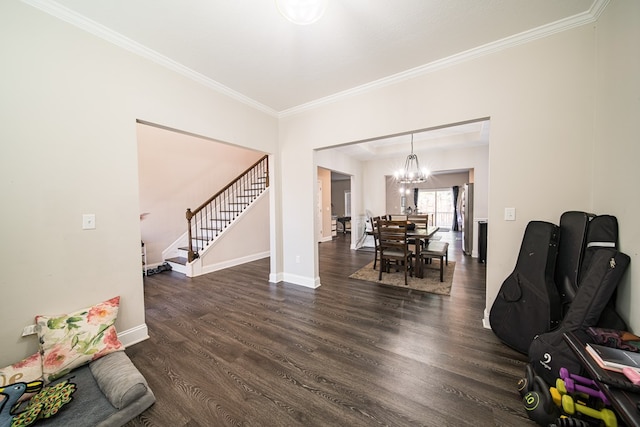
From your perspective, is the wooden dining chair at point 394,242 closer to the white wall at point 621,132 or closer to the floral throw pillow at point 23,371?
the white wall at point 621,132

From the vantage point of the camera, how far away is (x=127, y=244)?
212cm

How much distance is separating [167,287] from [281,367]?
9.18ft

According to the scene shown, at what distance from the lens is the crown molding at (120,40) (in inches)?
67.3

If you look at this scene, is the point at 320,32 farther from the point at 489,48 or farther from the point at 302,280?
the point at 302,280

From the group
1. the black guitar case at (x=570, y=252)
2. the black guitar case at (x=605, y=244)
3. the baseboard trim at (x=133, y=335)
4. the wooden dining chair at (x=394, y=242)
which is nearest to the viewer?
the black guitar case at (x=605, y=244)

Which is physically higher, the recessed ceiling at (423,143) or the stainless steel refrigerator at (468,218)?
the recessed ceiling at (423,143)

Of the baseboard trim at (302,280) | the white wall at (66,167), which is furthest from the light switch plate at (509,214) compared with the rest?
the white wall at (66,167)

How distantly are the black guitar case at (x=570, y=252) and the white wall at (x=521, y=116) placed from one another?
0.19 m

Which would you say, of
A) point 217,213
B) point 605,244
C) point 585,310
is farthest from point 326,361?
point 217,213

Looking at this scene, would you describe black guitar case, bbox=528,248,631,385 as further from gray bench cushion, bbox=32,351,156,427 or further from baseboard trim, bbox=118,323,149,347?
baseboard trim, bbox=118,323,149,347

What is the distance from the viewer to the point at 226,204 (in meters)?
5.68

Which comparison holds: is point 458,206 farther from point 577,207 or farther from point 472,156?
point 577,207

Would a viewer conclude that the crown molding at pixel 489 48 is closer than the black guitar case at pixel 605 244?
No

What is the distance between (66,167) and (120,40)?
129cm
